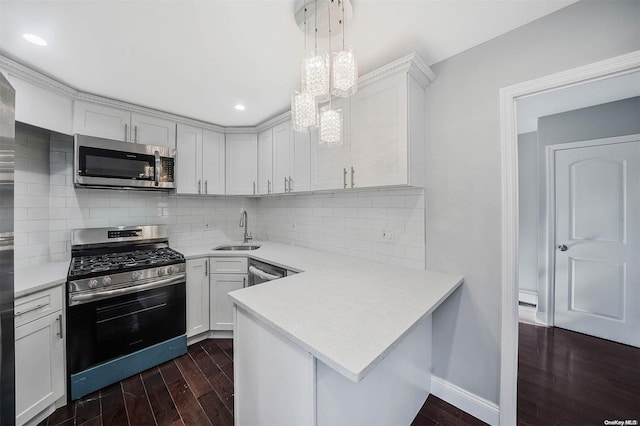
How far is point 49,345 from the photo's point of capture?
1642 millimetres

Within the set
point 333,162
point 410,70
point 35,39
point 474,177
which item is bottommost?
point 474,177

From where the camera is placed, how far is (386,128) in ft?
5.59

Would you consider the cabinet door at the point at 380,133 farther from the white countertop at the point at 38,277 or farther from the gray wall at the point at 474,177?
the white countertop at the point at 38,277

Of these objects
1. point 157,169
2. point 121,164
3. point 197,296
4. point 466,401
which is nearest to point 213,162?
point 157,169

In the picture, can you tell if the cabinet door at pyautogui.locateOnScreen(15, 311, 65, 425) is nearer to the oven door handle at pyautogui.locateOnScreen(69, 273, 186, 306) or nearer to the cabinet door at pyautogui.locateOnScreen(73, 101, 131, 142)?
the oven door handle at pyautogui.locateOnScreen(69, 273, 186, 306)

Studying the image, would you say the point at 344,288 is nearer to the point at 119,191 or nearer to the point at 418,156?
the point at 418,156

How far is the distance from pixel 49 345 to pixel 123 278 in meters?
0.54

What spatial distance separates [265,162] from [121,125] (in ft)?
4.57

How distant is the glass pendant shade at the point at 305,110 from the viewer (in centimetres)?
127

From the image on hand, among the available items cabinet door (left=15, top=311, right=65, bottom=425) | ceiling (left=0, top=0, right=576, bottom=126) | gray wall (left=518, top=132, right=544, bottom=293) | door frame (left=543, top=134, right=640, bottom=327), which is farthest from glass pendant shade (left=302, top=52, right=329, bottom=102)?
gray wall (left=518, top=132, right=544, bottom=293)

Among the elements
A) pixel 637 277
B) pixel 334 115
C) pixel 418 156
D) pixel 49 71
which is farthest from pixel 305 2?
pixel 637 277

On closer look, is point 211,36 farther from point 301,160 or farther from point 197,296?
point 197,296

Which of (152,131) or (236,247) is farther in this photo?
(236,247)

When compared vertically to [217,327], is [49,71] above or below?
above
